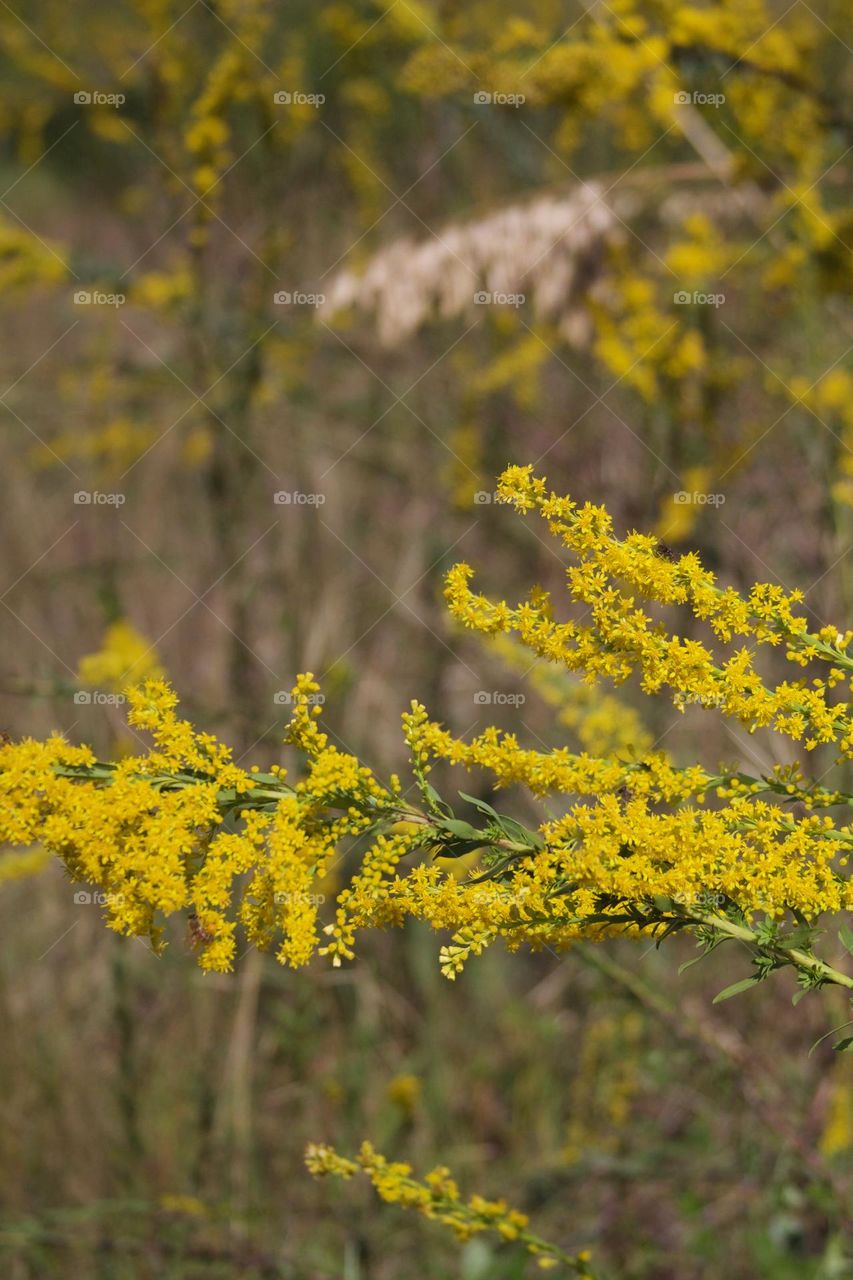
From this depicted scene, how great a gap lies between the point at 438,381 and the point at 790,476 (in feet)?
5.61

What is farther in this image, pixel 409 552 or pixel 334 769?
pixel 409 552

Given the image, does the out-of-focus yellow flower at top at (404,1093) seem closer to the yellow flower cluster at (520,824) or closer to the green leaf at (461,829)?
the yellow flower cluster at (520,824)

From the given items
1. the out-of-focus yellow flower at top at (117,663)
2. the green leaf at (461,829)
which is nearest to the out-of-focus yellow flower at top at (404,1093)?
the out-of-focus yellow flower at top at (117,663)

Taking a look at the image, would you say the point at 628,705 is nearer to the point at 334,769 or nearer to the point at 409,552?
the point at 409,552

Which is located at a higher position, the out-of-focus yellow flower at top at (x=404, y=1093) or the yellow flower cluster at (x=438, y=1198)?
the yellow flower cluster at (x=438, y=1198)

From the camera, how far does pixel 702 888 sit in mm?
1053

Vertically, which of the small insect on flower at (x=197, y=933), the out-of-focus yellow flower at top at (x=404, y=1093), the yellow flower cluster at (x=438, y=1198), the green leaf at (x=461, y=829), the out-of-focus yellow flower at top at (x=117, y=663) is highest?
the out-of-focus yellow flower at top at (x=117, y=663)

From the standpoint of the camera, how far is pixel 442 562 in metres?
4.36

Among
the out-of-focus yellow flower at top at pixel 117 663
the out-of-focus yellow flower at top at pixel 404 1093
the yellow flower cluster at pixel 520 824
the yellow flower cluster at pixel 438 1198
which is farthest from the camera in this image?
the out-of-focus yellow flower at top at pixel 404 1093

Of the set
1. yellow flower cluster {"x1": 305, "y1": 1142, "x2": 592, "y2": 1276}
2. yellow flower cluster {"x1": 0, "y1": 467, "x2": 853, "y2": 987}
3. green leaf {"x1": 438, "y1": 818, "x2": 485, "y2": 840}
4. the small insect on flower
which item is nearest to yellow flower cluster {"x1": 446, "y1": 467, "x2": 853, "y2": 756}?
yellow flower cluster {"x1": 0, "y1": 467, "x2": 853, "y2": 987}

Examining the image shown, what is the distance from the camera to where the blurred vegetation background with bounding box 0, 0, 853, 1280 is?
8.54 ft

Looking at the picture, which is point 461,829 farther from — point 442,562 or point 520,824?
point 442,562

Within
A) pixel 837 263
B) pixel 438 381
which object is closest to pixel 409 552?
pixel 438 381

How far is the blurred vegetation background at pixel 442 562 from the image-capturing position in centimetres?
260
